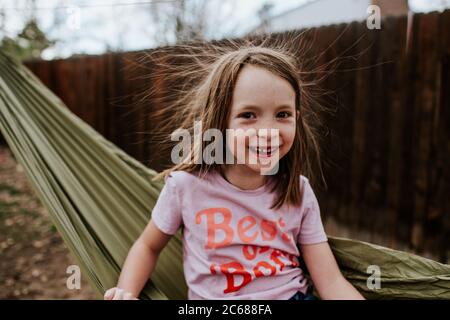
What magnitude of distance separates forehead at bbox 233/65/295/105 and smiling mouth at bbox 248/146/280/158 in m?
0.11

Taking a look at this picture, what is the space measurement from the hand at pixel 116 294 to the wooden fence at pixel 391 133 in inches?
53.2

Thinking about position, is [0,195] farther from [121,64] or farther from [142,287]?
[142,287]

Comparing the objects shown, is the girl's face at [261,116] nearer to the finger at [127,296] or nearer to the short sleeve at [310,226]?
the short sleeve at [310,226]

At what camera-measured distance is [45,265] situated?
9.45 ft

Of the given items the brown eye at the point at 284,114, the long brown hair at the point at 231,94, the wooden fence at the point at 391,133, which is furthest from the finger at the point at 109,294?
the wooden fence at the point at 391,133

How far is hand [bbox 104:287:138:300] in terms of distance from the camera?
1.04 metres

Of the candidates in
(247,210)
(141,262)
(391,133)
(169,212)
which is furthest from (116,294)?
(391,133)

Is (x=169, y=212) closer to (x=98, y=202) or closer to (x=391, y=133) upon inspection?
(x=98, y=202)

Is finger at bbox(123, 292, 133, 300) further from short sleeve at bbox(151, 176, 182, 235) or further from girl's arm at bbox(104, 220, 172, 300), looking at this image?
short sleeve at bbox(151, 176, 182, 235)

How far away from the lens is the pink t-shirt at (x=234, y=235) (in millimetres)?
1121

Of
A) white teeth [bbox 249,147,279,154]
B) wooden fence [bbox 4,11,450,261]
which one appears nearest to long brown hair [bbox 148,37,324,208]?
white teeth [bbox 249,147,279,154]

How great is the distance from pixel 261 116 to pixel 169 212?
1.12 ft

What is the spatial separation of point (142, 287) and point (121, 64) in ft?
8.88

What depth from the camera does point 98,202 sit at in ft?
4.68
